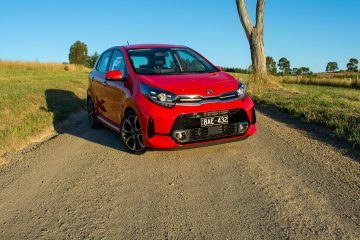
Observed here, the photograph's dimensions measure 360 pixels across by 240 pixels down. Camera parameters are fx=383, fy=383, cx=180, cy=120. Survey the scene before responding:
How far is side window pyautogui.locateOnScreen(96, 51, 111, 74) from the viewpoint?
7522mm

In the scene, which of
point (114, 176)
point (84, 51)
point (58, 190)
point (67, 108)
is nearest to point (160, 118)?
point (114, 176)

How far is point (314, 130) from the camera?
6836 mm

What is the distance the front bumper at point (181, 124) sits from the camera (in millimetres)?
5062

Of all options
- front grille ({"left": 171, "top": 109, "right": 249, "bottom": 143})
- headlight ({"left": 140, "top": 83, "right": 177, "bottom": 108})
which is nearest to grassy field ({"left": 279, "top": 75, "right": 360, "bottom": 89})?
front grille ({"left": 171, "top": 109, "right": 249, "bottom": 143})

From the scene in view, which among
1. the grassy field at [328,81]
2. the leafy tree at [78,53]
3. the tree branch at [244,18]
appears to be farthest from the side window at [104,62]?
the leafy tree at [78,53]

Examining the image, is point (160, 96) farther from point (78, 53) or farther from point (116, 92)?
point (78, 53)

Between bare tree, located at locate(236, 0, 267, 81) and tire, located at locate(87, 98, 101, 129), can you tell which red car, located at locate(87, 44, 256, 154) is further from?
bare tree, located at locate(236, 0, 267, 81)

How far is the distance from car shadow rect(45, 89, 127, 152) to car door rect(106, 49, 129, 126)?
464 millimetres

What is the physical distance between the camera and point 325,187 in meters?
4.15

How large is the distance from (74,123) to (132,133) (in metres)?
3.99

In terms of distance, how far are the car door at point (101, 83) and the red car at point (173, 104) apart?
619mm

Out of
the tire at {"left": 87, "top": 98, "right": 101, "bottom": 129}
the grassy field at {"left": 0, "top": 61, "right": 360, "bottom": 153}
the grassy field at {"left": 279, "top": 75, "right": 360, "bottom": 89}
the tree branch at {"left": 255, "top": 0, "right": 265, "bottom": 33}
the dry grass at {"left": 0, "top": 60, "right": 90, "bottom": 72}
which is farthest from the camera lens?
the dry grass at {"left": 0, "top": 60, "right": 90, "bottom": 72}

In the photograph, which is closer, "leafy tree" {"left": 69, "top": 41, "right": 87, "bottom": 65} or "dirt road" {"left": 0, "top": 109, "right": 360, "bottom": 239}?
"dirt road" {"left": 0, "top": 109, "right": 360, "bottom": 239}

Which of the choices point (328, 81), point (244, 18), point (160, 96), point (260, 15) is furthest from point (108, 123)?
point (328, 81)
